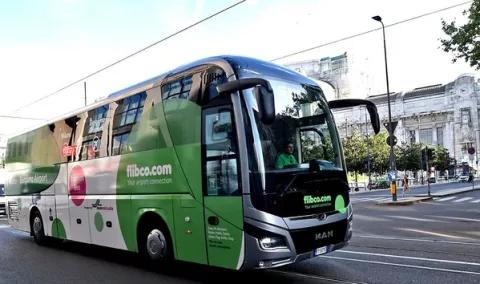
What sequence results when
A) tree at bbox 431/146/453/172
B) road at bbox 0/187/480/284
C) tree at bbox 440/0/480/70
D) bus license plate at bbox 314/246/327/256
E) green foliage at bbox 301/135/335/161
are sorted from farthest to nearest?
tree at bbox 431/146/453/172 < tree at bbox 440/0/480/70 < road at bbox 0/187/480/284 < green foliage at bbox 301/135/335/161 < bus license plate at bbox 314/246/327/256

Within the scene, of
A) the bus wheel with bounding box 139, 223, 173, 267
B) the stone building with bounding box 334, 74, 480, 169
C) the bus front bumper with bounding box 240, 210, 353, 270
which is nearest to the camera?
the bus front bumper with bounding box 240, 210, 353, 270

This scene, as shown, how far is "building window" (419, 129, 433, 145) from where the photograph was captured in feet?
356

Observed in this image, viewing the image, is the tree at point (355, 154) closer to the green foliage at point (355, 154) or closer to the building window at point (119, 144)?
the green foliage at point (355, 154)

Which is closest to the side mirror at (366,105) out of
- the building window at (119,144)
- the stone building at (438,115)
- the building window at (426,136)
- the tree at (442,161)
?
the building window at (119,144)

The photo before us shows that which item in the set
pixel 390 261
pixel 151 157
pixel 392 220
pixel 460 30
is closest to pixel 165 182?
pixel 151 157

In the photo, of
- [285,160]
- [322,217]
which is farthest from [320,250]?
Answer: [285,160]

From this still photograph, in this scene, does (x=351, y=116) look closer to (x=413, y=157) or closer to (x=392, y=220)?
(x=413, y=157)

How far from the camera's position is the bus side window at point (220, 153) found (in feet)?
20.1

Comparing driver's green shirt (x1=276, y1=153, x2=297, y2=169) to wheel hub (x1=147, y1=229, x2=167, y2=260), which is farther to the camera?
wheel hub (x1=147, y1=229, x2=167, y2=260)

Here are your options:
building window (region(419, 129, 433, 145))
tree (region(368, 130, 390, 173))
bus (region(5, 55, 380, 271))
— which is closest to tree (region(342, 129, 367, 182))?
tree (region(368, 130, 390, 173))

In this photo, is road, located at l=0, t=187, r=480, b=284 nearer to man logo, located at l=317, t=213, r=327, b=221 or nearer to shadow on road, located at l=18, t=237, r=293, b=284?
shadow on road, located at l=18, t=237, r=293, b=284

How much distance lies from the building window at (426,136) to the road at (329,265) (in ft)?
340

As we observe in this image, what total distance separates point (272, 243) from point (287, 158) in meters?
1.18

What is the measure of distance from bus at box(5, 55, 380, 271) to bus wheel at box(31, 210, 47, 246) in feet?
10.6
